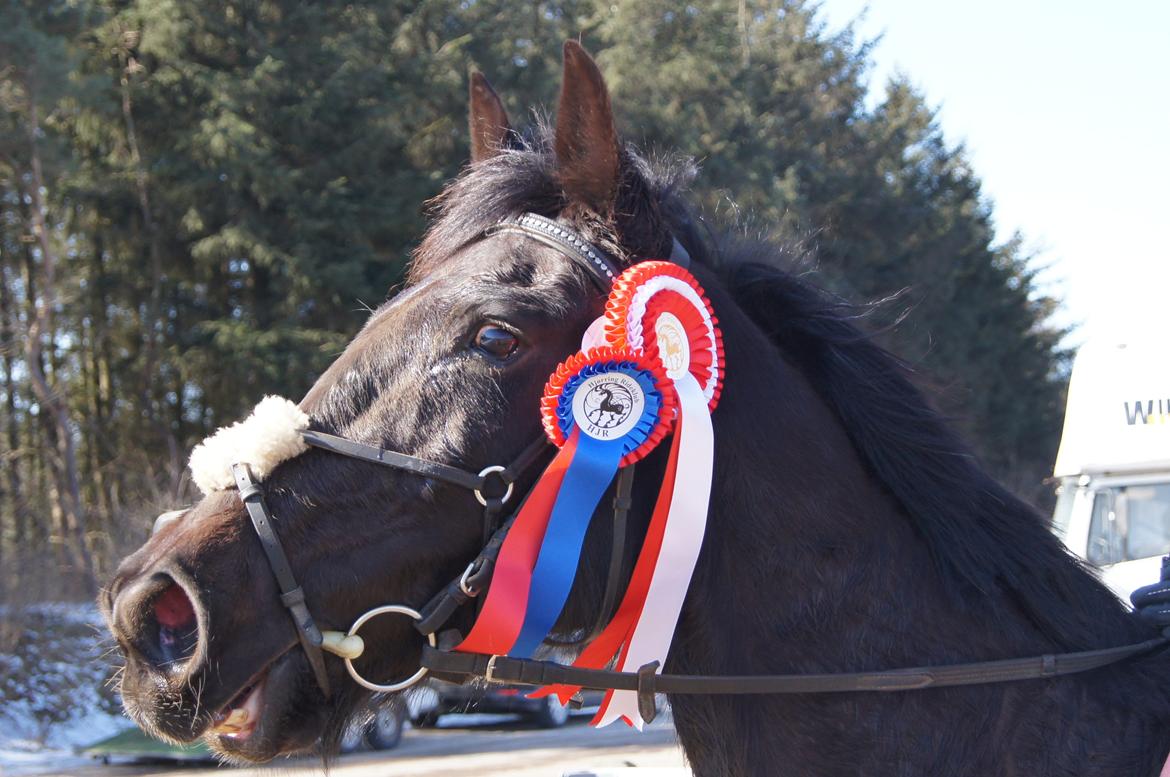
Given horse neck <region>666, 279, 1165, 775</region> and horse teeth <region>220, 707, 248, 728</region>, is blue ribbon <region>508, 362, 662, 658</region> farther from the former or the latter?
horse teeth <region>220, 707, 248, 728</region>

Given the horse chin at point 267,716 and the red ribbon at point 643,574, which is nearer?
the horse chin at point 267,716

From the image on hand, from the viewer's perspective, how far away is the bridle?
5.86 feet

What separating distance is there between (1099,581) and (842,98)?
35.8m

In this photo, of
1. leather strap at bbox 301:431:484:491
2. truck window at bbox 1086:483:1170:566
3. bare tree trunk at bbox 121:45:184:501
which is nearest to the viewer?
leather strap at bbox 301:431:484:491

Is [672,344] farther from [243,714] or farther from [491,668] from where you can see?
[243,714]

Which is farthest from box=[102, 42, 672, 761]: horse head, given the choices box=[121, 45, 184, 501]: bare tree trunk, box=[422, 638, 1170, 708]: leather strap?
box=[121, 45, 184, 501]: bare tree trunk

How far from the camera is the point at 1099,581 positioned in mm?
2197

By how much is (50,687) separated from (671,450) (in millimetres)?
13448

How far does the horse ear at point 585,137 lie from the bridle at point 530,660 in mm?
87

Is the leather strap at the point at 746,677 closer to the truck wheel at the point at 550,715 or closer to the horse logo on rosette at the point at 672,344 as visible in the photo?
the horse logo on rosette at the point at 672,344

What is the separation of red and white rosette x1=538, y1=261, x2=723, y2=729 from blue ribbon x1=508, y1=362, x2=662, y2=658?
11 cm

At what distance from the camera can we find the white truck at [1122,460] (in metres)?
9.37

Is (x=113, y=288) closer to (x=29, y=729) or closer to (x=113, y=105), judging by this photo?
(x=113, y=105)

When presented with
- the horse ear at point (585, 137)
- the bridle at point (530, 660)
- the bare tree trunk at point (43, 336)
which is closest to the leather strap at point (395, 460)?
the bridle at point (530, 660)
